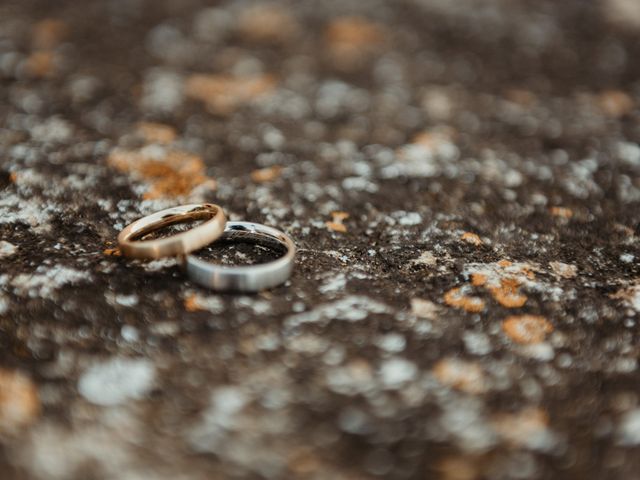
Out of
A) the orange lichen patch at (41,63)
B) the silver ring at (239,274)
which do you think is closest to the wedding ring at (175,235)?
the silver ring at (239,274)

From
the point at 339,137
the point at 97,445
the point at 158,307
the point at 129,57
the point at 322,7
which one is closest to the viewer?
the point at 97,445

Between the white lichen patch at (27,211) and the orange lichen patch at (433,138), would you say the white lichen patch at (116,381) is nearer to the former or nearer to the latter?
the white lichen patch at (27,211)

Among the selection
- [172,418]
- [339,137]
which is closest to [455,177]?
[339,137]

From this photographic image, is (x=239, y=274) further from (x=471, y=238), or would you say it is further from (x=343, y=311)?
(x=471, y=238)

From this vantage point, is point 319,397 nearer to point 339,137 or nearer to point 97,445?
point 97,445

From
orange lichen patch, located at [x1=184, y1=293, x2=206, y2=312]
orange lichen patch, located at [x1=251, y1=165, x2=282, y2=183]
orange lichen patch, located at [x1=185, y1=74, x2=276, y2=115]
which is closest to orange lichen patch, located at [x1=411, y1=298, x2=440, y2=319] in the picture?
orange lichen patch, located at [x1=184, y1=293, x2=206, y2=312]

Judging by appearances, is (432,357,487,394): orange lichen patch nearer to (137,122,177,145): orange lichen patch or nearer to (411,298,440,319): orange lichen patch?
(411,298,440,319): orange lichen patch
